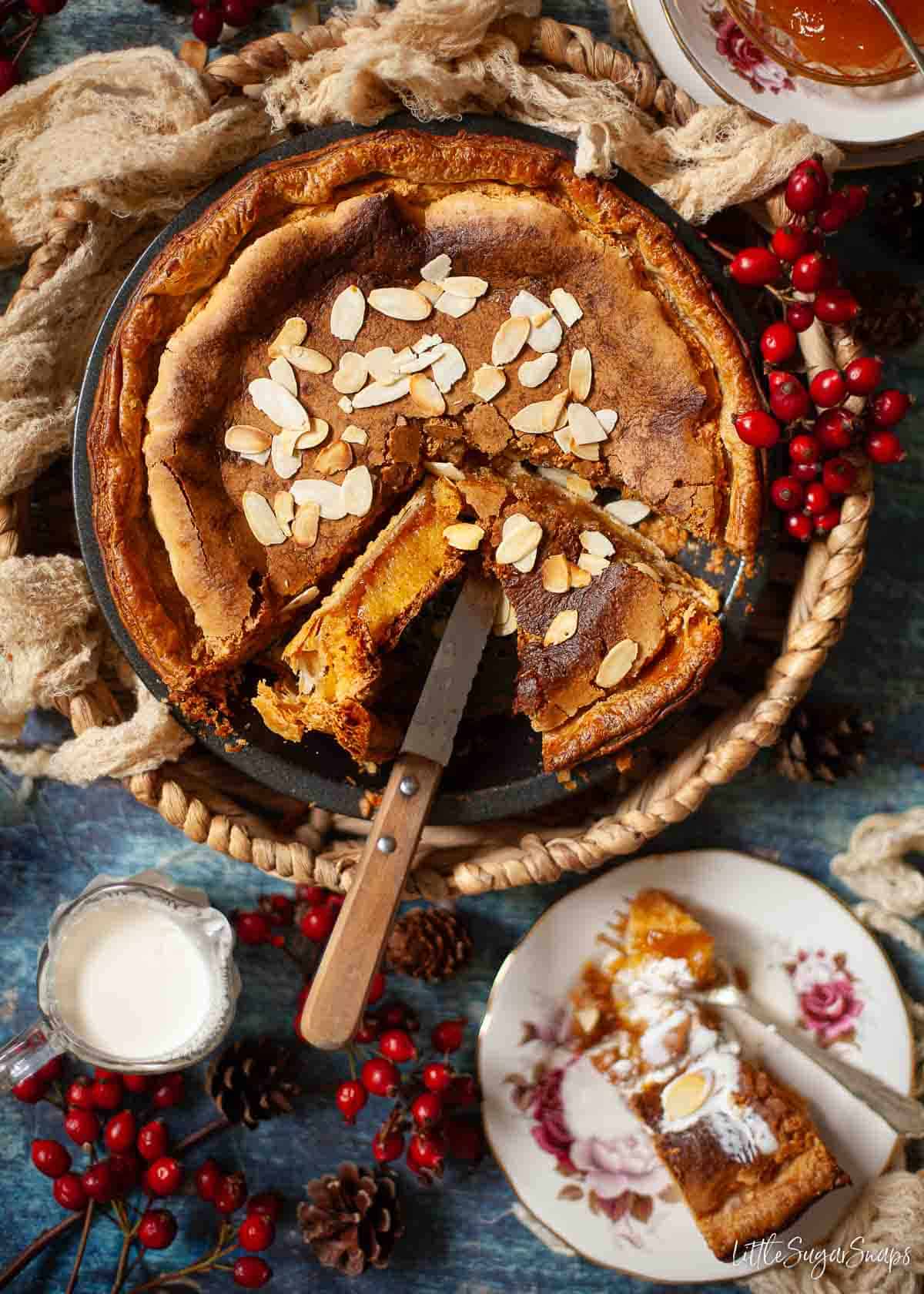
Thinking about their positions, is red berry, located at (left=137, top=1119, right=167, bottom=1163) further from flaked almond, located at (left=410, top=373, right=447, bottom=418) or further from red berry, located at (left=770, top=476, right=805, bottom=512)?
red berry, located at (left=770, top=476, right=805, bottom=512)

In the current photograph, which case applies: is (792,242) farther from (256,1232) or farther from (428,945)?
(256,1232)

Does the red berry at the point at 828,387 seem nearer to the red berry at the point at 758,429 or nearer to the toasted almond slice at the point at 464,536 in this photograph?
the red berry at the point at 758,429

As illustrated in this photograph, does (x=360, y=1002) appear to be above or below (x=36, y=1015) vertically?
above

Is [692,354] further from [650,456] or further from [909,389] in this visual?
[909,389]

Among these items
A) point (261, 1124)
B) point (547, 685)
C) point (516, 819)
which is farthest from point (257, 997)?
point (547, 685)

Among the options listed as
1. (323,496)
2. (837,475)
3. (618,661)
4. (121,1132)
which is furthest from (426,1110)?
(837,475)
